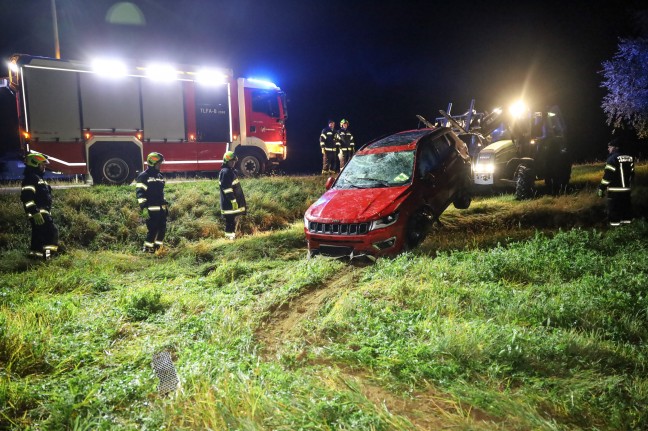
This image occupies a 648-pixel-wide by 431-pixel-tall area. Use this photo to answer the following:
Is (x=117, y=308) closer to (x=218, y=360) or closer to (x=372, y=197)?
(x=218, y=360)

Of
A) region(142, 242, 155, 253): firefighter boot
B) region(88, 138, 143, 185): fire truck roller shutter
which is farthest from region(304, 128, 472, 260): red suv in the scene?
region(88, 138, 143, 185): fire truck roller shutter

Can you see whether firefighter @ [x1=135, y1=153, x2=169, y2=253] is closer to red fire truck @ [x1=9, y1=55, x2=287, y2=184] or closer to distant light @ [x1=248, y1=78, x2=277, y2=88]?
red fire truck @ [x1=9, y1=55, x2=287, y2=184]

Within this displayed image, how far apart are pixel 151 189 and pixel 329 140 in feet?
22.8

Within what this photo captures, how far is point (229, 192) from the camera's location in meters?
9.23

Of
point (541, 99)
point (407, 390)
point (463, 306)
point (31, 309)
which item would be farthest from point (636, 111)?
point (31, 309)

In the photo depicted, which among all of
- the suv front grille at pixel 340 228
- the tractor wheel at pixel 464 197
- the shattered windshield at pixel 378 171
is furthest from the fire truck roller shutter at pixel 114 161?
the tractor wheel at pixel 464 197

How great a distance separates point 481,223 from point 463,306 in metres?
4.42

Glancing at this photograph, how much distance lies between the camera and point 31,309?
5.05 meters

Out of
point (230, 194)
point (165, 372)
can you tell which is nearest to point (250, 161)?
point (230, 194)

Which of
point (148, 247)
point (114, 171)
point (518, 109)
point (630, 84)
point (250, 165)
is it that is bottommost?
point (148, 247)

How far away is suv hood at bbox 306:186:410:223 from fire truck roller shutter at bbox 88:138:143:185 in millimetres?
6901

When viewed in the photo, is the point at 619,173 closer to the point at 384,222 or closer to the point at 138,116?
the point at 384,222

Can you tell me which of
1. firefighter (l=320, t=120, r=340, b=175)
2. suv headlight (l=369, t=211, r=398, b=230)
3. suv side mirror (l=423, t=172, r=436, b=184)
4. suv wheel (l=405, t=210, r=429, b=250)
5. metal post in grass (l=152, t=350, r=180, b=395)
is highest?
firefighter (l=320, t=120, r=340, b=175)

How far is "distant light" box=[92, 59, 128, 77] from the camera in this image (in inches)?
455
